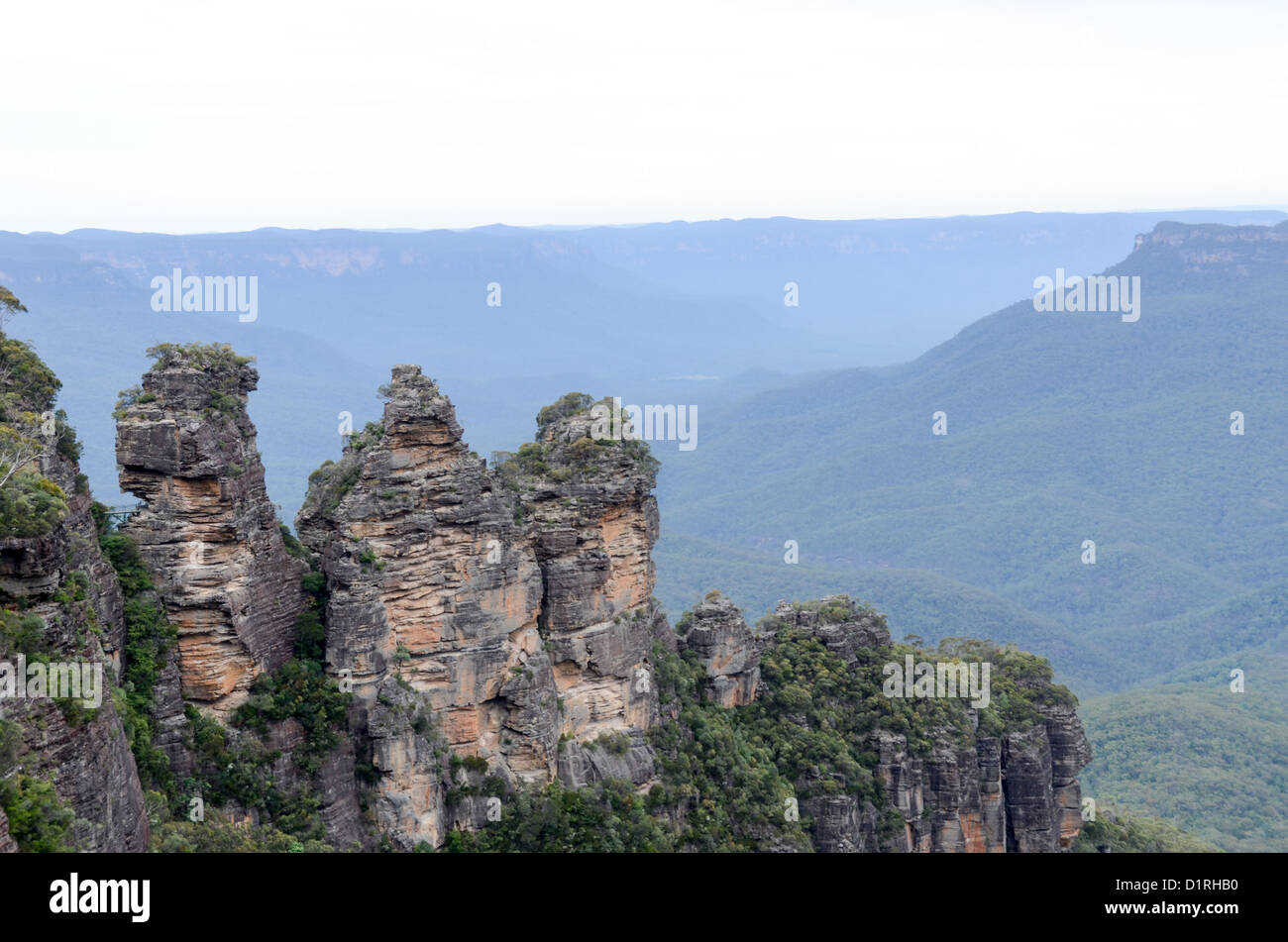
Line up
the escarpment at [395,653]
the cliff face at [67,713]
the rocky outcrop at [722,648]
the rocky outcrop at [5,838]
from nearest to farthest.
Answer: the rocky outcrop at [5,838], the cliff face at [67,713], the escarpment at [395,653], the rocky outcrop at [722,648]

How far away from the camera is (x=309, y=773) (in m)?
29.5

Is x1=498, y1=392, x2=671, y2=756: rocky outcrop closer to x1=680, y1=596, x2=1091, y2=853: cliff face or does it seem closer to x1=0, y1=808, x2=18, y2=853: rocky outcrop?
x1=680, y1=596, x2=1091, y2=853: cliff face

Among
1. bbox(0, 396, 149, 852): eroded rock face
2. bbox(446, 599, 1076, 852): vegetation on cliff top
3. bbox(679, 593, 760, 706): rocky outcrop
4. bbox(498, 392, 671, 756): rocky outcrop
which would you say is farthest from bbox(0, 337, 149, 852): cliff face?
bbox(679, 593, 760, 706): rocky outcrop

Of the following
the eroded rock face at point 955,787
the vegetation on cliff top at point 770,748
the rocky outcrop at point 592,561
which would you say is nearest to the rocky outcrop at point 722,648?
the vegetation on cliff top at point 770,748

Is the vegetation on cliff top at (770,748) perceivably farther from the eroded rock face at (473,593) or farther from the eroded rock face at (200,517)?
the eroded rock face at (200,517)

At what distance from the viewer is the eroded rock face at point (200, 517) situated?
2769cm

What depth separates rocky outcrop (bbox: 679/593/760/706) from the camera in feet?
138

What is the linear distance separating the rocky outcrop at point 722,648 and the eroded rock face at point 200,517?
16.9m

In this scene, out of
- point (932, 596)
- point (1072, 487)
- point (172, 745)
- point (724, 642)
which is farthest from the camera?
point (1072, 487)

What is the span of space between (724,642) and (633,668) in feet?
20.3

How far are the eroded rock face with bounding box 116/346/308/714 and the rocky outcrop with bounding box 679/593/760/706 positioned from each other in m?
16.9
